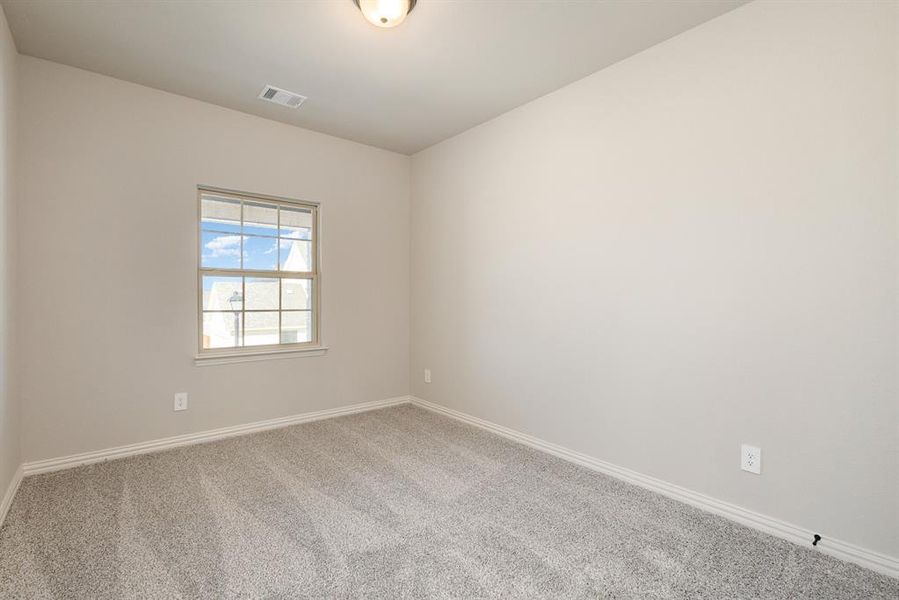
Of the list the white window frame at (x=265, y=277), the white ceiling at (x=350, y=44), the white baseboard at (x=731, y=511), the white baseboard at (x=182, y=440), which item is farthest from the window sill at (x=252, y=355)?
the white ceiling at (x=350, y=44)

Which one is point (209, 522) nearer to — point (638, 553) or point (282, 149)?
point (638, 553)

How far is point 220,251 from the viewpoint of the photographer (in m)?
3.39

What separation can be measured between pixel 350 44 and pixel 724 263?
2385mm

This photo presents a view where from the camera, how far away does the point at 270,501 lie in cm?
232

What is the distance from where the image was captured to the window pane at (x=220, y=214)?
3.35m

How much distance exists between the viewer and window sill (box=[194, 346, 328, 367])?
128 inches

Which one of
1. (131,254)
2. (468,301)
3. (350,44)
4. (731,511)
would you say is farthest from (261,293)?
(731,511)

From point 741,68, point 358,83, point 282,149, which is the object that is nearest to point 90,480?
point 282,149

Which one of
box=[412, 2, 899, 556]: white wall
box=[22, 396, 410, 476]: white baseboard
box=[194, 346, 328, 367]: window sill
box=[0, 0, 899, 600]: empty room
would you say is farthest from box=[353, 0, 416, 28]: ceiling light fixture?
box=[22, 396, 410, 476]: white baseboard

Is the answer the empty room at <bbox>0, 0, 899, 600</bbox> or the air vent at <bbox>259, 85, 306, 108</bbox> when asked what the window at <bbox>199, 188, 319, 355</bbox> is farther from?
the air vent at <bbox>259, 85, 306, 108</bbox>

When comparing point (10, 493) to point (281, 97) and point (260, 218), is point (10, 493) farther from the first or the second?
point (281, 97)

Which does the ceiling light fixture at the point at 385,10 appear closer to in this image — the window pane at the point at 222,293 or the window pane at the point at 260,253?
the window pane at the point at 260,253

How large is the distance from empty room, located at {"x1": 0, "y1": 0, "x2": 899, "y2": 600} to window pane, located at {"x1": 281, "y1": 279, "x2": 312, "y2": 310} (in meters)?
0.03

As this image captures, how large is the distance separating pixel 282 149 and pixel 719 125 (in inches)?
124
